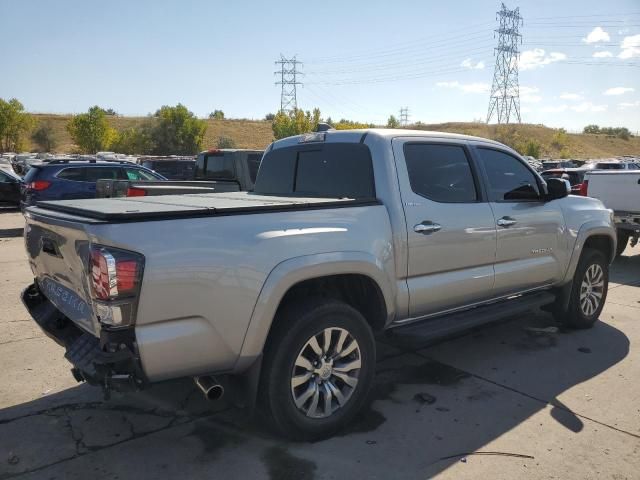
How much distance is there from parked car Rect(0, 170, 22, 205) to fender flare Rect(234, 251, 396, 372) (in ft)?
50.1

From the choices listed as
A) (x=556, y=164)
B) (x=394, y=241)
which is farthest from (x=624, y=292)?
(x=556, y=164)

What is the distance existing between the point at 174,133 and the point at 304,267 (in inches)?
2730

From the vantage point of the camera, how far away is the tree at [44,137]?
77.1m

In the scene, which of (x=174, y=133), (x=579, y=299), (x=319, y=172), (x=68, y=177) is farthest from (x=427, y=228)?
(x=174, y=133)

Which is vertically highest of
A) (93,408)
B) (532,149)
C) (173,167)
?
(532,149)

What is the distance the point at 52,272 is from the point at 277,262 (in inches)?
57.7

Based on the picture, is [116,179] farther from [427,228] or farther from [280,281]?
[280,281]

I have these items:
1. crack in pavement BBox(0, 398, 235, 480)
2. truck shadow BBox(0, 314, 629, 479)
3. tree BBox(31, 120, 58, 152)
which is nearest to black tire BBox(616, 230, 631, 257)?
truck shadow BBox(0, 314, 629, 479)

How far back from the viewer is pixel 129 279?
99.3 inches

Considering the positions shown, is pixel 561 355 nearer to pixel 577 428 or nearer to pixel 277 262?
pixel 577 428

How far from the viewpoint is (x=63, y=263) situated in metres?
3.04

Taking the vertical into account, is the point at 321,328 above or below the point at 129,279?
below

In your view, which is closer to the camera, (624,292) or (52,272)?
(52,272)

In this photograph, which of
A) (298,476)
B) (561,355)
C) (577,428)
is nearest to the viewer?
(298,476)
